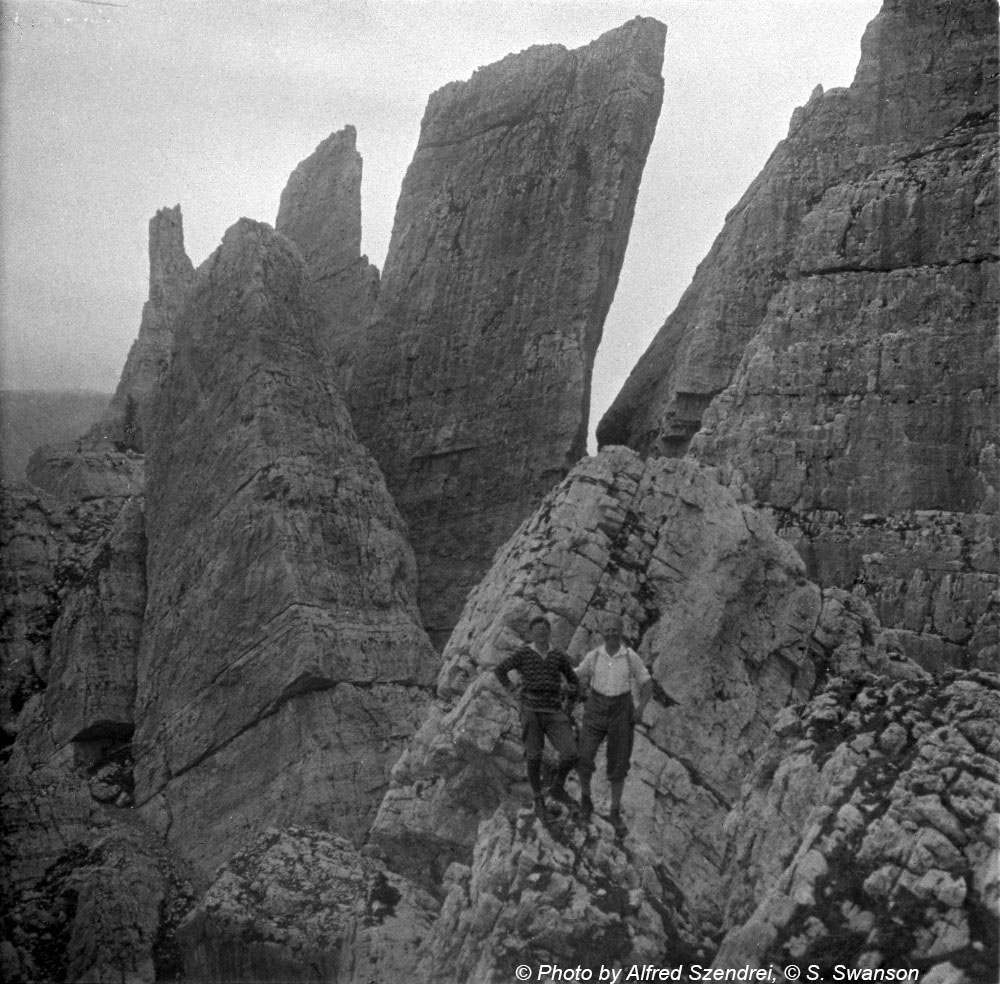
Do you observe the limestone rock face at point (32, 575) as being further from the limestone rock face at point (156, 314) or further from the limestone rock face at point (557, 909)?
the limestone rock face at point (557, 909)

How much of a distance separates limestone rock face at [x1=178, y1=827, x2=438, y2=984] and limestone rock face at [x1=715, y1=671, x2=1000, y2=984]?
15.6ft

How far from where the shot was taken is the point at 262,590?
32812 mm

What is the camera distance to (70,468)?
138 ft

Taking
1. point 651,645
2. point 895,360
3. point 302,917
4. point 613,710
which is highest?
point 895,360

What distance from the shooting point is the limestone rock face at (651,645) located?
66.9 ft

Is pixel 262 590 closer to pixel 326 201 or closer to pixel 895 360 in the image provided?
pixel 895 360

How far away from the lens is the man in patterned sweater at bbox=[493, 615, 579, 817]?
17594 millimetres

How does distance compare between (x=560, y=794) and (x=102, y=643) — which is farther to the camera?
(x=102, y=643)

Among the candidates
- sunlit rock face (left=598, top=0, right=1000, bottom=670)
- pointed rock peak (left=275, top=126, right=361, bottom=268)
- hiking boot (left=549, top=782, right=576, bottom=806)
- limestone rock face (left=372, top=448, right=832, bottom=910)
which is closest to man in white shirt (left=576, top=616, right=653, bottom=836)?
hiking boot (left=549, top=782, right=576, bottom=806)

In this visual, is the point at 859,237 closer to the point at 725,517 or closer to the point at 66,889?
the point at 725,517

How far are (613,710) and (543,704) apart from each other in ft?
2.63

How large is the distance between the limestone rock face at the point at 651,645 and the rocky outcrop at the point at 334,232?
19180mm

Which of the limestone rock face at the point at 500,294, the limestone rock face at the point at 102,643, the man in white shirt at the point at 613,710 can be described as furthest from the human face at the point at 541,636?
the limestone rock face at the point at 102,643

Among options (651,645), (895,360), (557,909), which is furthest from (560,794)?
(895,360)
